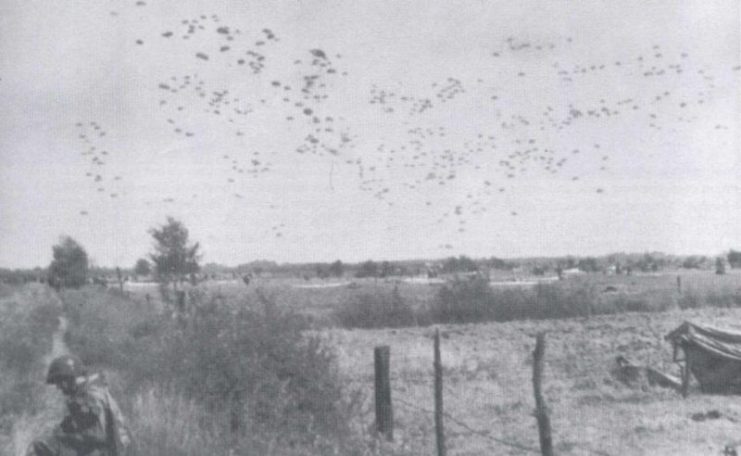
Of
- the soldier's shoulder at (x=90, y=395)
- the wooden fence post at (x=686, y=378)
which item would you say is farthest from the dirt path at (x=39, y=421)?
the wooden fence post at (x=686, y=378)

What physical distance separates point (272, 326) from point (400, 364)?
38.8 ft

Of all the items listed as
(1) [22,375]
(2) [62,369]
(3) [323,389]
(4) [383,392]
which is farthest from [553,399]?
(2) [62,369]

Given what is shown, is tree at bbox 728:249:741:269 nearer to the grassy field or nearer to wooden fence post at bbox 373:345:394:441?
the grassy field

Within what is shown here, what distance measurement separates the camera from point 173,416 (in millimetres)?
8797

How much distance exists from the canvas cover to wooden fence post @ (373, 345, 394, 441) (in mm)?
8924

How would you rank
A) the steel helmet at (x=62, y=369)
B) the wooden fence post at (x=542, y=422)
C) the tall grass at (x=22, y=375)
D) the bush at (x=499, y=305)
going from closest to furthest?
the steel helmet at (x=62, y=369) → the wooden fence post at (x=542, y=422) → the tall grass at (x=22, y=375) → the bush at (x=499, y=305)

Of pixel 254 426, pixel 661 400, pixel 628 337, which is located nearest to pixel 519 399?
pixel 661 400

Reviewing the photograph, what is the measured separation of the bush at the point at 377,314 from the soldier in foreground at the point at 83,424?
3295cm

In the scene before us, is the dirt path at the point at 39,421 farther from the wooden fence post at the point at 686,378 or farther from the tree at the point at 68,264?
the tree at the point at 68,264

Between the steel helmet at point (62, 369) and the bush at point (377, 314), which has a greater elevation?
the steel helmet at point (62, 369)

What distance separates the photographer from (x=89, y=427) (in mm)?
5867

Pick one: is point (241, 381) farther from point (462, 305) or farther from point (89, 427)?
point (462, 305)

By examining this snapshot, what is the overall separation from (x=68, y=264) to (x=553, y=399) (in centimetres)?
6924

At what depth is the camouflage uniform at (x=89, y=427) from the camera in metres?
5.84
